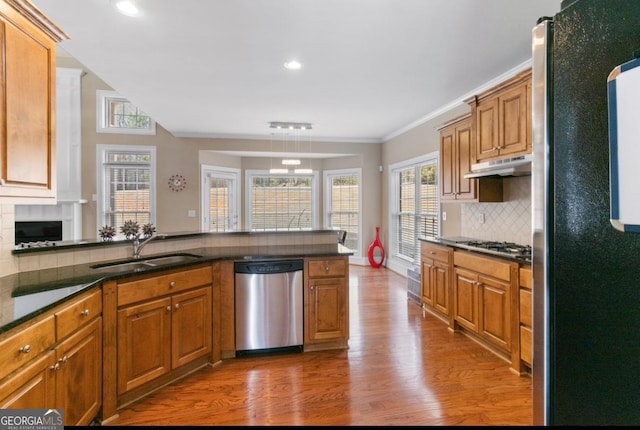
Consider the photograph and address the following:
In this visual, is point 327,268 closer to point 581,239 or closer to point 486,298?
point 486,298

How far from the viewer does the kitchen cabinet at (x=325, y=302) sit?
2869mm

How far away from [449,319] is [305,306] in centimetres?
169

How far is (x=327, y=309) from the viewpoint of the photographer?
2904 mm

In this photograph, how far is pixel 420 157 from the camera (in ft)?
17.3

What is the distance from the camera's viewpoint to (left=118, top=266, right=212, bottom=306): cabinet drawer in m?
2.02

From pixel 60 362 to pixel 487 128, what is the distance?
12.3 ft

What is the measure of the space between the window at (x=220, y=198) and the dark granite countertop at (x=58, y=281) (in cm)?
385

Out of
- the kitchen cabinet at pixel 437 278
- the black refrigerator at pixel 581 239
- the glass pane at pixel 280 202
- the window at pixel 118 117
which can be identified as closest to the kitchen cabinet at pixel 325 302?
the kitchen cabinet at pixel 437 278

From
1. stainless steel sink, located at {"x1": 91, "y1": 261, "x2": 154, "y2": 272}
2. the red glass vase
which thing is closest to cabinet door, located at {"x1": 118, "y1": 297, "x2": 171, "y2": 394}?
stainless steel sink, located at {"x1": 91, "y1": 261, "x2": 154, "y2": 272}

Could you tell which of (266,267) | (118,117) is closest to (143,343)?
(266,267)

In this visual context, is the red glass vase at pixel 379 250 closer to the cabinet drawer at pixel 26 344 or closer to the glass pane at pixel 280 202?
the glass pane at pixel 280 202

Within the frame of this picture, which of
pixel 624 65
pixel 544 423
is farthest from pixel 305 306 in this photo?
pixel 624 65

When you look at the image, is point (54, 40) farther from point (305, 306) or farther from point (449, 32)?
point (449, 32)

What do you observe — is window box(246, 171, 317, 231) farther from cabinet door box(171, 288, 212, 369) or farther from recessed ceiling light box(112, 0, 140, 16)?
recessed ceiling light box(112, 0, 140, 16)
